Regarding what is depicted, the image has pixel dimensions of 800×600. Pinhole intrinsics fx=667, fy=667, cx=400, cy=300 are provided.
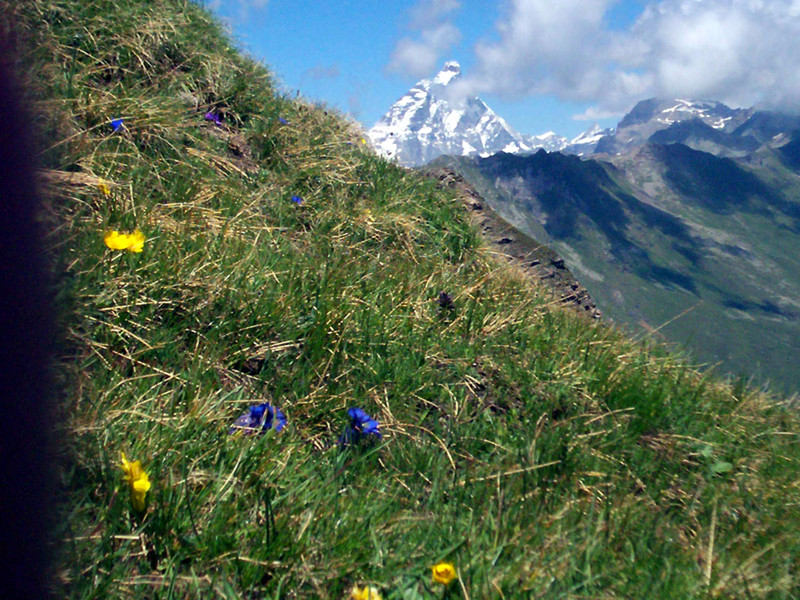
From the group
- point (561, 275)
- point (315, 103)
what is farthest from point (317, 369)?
point (315, 103)

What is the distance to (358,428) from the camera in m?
2.98

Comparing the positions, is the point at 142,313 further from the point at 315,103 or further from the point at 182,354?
the point at 315,103

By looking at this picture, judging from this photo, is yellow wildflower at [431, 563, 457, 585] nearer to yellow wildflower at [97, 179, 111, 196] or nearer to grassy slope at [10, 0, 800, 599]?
grassy slope at [10, 0, 800, 599]

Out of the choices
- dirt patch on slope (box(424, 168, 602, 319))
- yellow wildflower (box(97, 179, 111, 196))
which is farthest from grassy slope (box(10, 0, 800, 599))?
dirt patch on slope (box(424, 168, 602, 319))

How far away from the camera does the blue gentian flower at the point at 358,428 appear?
2949 mm

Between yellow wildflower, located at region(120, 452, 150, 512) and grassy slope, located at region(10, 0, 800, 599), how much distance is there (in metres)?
0.05

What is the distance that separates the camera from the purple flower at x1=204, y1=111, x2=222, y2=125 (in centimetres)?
562

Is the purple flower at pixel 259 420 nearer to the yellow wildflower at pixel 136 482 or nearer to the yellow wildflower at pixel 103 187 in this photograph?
the yellow wildflower at pixel 136 482

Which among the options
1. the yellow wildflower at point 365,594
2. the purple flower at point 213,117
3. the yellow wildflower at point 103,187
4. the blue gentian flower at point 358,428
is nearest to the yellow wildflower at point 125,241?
the yellow wildflower at point 103,187

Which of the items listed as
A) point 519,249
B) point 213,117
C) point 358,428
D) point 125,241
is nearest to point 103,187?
point 125,241

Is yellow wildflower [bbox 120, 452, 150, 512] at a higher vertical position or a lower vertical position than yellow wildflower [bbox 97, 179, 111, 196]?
lower

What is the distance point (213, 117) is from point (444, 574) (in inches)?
183

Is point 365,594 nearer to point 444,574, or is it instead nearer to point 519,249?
point 444,574

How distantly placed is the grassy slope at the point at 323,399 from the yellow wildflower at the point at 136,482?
46 mm
